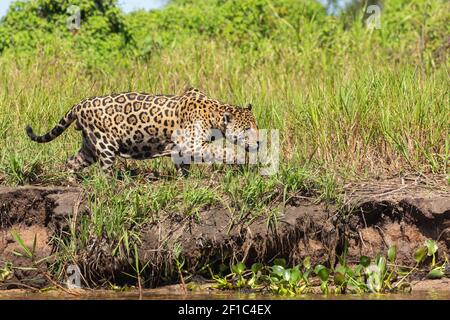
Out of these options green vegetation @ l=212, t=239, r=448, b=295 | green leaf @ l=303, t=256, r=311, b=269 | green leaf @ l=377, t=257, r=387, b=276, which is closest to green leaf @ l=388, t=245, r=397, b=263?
green vegetation @ l=212, t=239, r=448, b=295

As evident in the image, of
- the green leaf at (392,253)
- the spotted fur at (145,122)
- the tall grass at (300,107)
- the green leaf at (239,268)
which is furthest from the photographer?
the tall grass at (300,107)

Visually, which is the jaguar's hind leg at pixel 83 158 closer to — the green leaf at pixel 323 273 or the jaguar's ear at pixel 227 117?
the jaguar's ear at pixel 227 117

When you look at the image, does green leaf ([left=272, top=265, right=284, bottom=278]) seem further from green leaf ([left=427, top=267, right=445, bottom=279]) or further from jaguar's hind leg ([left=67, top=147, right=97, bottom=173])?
jaguar's hind leg ([left=67, top=147, right=97, bottom=173])

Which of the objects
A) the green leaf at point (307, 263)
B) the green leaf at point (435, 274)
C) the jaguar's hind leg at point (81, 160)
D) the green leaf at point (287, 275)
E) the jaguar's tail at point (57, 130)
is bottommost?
the green leaf at point (435, 274)

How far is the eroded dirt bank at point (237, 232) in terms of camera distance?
823 cm

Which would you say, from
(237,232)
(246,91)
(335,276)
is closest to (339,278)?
(335,276)

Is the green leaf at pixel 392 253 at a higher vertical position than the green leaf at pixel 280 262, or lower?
higher

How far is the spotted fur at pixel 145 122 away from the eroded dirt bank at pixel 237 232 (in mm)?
769

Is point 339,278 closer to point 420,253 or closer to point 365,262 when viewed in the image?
point 365,262

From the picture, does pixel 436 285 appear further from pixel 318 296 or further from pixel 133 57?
pixel 133 57

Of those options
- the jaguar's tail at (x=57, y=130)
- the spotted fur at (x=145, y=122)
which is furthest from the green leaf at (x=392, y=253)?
the jaguar's tail at (x=57, y=130)

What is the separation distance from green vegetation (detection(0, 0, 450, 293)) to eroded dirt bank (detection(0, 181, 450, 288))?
0.10 m

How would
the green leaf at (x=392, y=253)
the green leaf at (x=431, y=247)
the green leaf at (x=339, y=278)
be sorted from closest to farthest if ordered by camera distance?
1. the green leaf at (x=339, y=278)
2. the green leaf at (x=392, y=253)
3. the green leaf at (x=431, y=247)

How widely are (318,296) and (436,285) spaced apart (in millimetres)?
984
